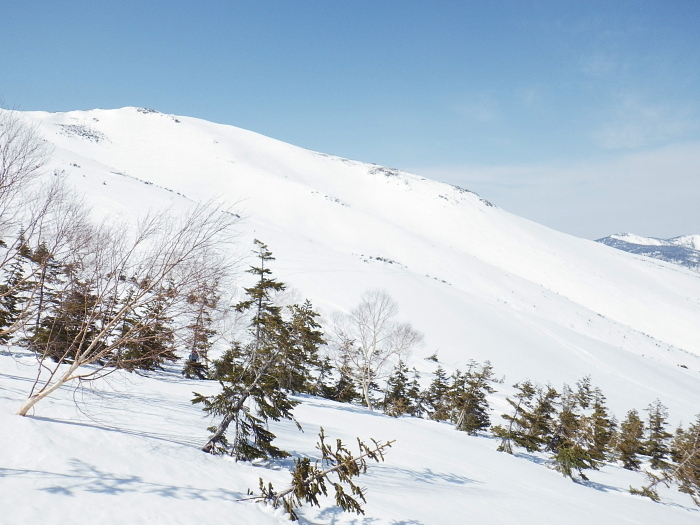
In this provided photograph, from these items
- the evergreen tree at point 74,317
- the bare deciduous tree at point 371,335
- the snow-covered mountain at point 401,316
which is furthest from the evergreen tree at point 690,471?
the evergreen tree at point 74,317

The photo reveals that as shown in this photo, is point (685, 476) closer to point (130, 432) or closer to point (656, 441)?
point (656, 441)

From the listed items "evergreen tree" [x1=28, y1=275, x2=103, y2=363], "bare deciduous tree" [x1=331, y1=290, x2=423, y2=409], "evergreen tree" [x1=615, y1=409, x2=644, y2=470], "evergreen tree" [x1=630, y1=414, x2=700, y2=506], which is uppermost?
"evergreen tree" [x1=28, y1=275, x2=103, y2=363]

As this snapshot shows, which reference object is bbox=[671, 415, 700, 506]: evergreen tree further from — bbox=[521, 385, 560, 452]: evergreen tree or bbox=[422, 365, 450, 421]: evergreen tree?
bbox=[422, 365, 450, 421]: evergreen tree

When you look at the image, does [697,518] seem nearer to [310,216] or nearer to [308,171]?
[310,216]

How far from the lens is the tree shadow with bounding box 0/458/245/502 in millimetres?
5191

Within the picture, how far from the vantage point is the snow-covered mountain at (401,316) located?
6.57 metres

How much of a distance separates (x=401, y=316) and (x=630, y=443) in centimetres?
2362

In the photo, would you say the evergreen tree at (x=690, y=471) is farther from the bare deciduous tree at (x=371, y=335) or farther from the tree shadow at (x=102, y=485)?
the tree shadow at (x=102, y=485)

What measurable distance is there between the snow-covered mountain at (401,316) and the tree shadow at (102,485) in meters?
0.04

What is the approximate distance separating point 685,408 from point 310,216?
247ft

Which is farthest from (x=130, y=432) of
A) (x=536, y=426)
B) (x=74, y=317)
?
(x=536, y=426)

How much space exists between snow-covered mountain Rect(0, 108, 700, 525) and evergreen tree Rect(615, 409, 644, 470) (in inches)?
209

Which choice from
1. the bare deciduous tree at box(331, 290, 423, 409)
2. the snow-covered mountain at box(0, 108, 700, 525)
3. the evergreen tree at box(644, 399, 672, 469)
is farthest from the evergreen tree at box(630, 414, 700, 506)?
the bare deciduous tree at box(331, 290, 423, 409)

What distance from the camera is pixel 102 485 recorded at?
5.54 m
